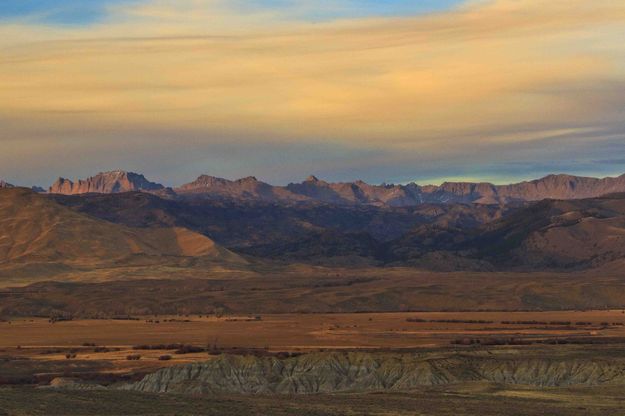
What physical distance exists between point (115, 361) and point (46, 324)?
69.1 metres

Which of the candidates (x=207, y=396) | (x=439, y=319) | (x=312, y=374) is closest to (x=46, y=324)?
(x=439, y=319)

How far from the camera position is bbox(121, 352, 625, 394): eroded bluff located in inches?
3750

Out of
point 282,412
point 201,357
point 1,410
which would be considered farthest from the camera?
point 201,357

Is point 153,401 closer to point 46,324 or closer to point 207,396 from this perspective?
point 207,396

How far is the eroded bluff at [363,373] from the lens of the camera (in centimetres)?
9525

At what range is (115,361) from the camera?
127 meters

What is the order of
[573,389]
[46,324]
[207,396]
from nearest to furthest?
[207,396], [573,389], [46,324]

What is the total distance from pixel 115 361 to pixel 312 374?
114 feet

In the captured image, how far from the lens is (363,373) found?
99.0 meters

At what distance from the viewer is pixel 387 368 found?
9912cm

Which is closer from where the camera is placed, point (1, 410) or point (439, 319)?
point (1, 410)

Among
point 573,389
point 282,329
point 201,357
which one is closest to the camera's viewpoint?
point 573,389

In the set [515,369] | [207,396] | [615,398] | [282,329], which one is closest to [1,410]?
[207,396]

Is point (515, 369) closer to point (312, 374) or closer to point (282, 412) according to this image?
point (312, 374)
